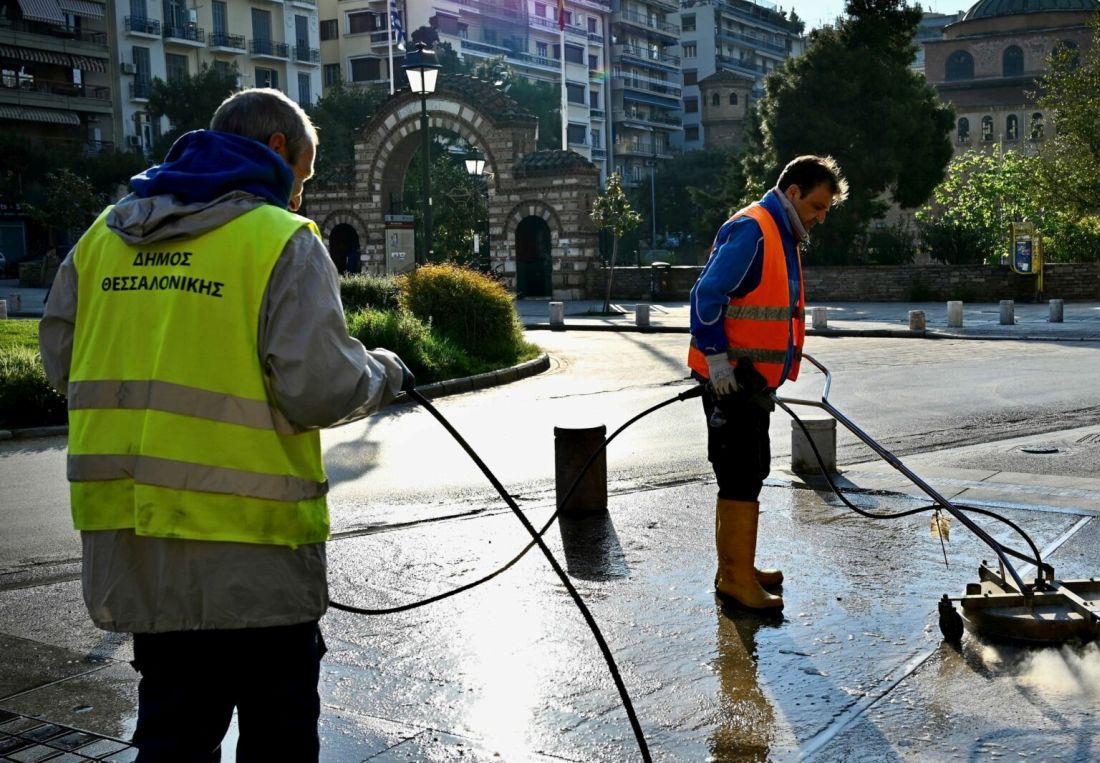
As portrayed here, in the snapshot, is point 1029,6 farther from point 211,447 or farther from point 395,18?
point 211,447

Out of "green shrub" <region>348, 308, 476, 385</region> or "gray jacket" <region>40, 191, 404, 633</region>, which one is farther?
"green shrub" <region>348, 308, 476, 385</region>

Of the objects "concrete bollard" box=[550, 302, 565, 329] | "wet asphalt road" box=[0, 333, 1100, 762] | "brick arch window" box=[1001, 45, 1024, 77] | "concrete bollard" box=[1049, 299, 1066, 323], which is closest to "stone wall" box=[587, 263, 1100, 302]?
"concrete bollard" box=[1049, 299, 1066, 323]

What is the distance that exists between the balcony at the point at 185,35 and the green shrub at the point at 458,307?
55.5 m

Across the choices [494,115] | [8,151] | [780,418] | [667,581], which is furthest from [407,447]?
[8,151]

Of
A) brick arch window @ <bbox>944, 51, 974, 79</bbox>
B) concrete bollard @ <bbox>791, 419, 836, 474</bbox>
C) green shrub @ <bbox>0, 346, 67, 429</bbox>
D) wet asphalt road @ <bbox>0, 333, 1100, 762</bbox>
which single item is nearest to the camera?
wet asphalt road @ <bbox>0, 333, 1100, 762</bbox>

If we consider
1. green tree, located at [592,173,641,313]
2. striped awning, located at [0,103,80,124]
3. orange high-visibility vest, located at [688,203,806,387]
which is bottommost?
orange high-visibility vest, located at [688,203,806,387]

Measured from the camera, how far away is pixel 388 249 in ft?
107

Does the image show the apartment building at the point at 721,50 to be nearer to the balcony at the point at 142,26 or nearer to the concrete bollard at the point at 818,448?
the balcony at the point at 142,26

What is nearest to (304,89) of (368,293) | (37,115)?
(37,115)

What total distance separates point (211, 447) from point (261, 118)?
0.77 meters

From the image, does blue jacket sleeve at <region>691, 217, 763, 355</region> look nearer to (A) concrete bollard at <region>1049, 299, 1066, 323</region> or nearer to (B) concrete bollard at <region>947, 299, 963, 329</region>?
(B) concrete bollard at <region>947, 299, 963, 329</region>

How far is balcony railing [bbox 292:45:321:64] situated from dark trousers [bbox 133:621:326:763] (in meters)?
78.3

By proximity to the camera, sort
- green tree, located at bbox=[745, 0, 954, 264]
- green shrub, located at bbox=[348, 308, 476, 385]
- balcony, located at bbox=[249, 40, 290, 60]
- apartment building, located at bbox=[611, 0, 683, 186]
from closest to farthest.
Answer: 1. green shrub, located at bbox=[348, 308, 476, 385]
2. green tree, located at bbox=[745, 0, 954, 264]
3. balcony, located at bbox=[249, 40, 290, 60]
4. apartment building, located at bbox=[611, 0, 683, 186]

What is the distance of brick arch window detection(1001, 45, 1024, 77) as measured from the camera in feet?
253
